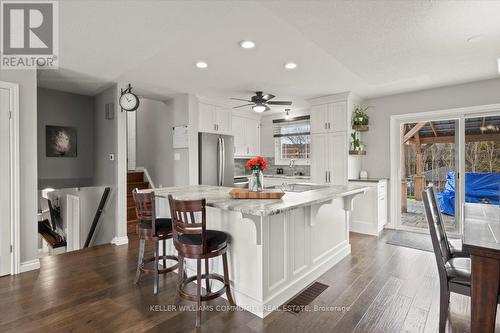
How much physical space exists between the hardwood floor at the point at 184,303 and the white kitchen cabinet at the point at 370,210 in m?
1.23

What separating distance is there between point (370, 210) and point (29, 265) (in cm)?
490

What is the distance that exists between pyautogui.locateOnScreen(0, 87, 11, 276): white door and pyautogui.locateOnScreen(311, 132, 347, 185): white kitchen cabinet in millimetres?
4516

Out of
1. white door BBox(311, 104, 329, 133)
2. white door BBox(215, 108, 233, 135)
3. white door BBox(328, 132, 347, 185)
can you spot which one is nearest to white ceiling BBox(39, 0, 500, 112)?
white door BBox(311, 104, 329, 133)

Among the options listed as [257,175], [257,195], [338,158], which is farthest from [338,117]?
[257,195]

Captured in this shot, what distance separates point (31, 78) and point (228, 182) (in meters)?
3.42

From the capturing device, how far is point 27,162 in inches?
122

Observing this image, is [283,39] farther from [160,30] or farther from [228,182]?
[228,182]

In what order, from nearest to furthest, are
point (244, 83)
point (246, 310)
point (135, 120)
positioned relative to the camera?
point (246, 310)
point (244, 83)
point (135, 120)

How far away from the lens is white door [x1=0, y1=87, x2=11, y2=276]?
2.89 metres

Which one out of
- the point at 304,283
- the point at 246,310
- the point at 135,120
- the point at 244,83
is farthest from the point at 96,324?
the point at 135,120

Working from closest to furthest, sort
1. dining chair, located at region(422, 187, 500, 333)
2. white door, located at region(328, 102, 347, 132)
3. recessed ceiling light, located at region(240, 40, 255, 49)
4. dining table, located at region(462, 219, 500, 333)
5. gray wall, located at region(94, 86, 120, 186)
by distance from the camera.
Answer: dining table, located at region(462, 219, 500, 333) < dining chair, located at region(422, 187, 500, 333) < recessed ceiling light, located at region(240, 40, 255, 49) < gray wall, located at region(94, 86, 120, 186) < white door, located at region(328, 102, 347, 132)

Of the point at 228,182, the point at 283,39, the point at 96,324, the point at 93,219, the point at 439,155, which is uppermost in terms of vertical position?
the point at 283,39

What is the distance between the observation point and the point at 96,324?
79.9 inches

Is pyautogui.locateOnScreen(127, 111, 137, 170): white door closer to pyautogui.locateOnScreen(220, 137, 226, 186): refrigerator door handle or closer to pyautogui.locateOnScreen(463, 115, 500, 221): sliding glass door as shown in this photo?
pyautogui.locateOnScreen(220, 137, 226, 186): refrigerator door handle
